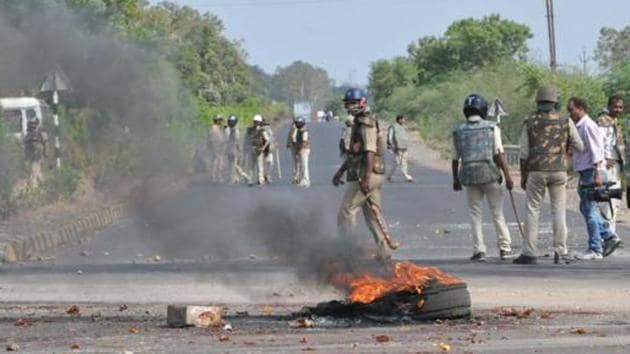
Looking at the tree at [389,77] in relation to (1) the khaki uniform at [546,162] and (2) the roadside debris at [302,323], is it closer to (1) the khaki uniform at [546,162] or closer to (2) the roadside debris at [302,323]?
(1) the khaki uniform at [546,162]

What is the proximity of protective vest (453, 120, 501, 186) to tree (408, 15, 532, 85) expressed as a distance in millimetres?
79451

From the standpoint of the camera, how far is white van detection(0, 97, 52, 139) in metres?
21.3

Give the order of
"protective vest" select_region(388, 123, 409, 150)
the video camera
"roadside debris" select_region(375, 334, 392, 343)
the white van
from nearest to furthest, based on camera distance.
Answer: "roadside debris" select_region(375, 334, 392, 343) → the video camera → the white van → "protective vest" select_region(388, 123, 409, 150)

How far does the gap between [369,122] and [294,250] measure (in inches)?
76.9

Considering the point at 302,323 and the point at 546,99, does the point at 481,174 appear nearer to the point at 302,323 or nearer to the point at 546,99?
the point at 546,99

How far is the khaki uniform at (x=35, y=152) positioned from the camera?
2344 centimetres

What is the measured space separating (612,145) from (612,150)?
0.18ft

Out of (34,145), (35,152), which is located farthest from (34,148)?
(34,145)

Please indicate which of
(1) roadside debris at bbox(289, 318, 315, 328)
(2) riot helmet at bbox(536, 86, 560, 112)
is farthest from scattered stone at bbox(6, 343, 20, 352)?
(2) riot helmet at bbox(536, 86, 560, 112)

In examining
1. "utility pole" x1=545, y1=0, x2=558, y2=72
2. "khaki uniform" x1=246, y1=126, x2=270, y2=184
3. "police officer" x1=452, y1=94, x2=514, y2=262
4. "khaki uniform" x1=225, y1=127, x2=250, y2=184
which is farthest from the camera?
"utility pole" x1=545, y1=0, x2=558, y2=72

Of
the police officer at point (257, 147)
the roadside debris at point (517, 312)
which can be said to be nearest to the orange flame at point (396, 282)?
the roadside debris at point (517, 312)

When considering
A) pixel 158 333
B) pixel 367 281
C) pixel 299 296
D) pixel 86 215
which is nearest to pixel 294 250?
pixel 299 296

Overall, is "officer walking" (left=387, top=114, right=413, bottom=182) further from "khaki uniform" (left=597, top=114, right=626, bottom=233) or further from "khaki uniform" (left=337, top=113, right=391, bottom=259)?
"khaki uniform" (left=337, top=113, right=391, bottom=259)

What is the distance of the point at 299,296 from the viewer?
13.3 meters
